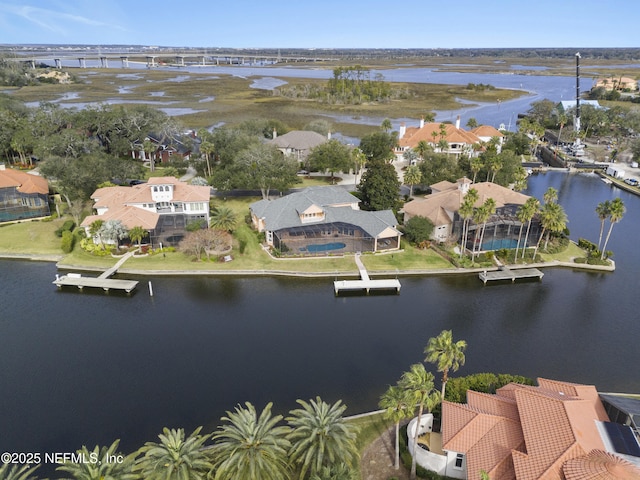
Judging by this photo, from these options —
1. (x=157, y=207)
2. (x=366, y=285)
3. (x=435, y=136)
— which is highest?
(x=435, y=136)

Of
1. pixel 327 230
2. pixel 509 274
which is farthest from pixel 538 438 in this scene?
pixel 327 230

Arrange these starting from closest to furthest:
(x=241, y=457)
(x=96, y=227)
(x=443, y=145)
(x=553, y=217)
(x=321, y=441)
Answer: (x=241, y=457)
(x=321, y=441)
(x=553, y=217)
(x=96, y=227)
(x=443, y=145)

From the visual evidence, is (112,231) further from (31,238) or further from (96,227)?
(31,238)

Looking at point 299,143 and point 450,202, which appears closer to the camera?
point 450,202

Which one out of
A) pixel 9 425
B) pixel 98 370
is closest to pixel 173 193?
pixel 98 370

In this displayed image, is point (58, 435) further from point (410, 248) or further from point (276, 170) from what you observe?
point (276, 170)

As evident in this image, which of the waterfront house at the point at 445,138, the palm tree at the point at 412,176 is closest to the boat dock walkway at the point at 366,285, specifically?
the palm tree at the point at 412,176

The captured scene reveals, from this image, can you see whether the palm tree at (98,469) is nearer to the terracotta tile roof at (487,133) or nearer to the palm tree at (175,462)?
the palm tree at (175,462)
